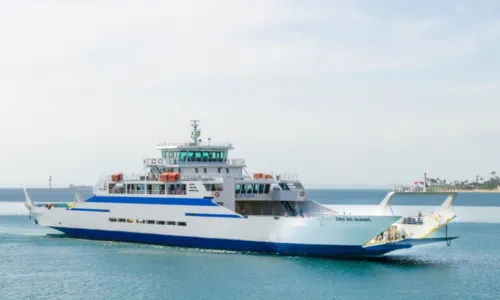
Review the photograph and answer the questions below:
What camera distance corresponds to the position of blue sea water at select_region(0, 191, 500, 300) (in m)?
36.4

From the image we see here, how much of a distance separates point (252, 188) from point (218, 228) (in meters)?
4.94

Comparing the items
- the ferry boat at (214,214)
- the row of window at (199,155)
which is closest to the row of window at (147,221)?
the ferry boat at (214,214)

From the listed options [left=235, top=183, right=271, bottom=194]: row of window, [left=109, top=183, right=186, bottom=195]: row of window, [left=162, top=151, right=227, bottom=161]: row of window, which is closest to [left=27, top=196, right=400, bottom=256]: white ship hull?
[left=109, top=183, right=186, bottom=195]: row of window

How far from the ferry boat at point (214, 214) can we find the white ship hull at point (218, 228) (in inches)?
2.3

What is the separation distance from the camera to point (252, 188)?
52.0 m

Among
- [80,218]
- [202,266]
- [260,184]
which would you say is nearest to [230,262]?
[202,266]

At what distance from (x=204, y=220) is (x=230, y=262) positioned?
5.10 m

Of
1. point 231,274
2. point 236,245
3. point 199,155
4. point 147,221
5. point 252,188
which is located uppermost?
point 199,155

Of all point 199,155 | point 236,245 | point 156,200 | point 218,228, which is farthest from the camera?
point 199,155

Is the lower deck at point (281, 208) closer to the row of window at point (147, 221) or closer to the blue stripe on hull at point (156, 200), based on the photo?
the blue stripe on hull at point (156, 200)

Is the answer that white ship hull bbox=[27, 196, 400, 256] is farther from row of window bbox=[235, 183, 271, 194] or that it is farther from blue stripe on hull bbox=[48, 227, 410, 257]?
row of window bbox=[235, 183, 271, 194]

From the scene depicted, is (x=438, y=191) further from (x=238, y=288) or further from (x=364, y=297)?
(x=238, y=288)

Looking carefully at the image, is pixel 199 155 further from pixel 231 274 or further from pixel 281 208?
pixel 231 274

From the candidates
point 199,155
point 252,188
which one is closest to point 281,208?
point 252,188
